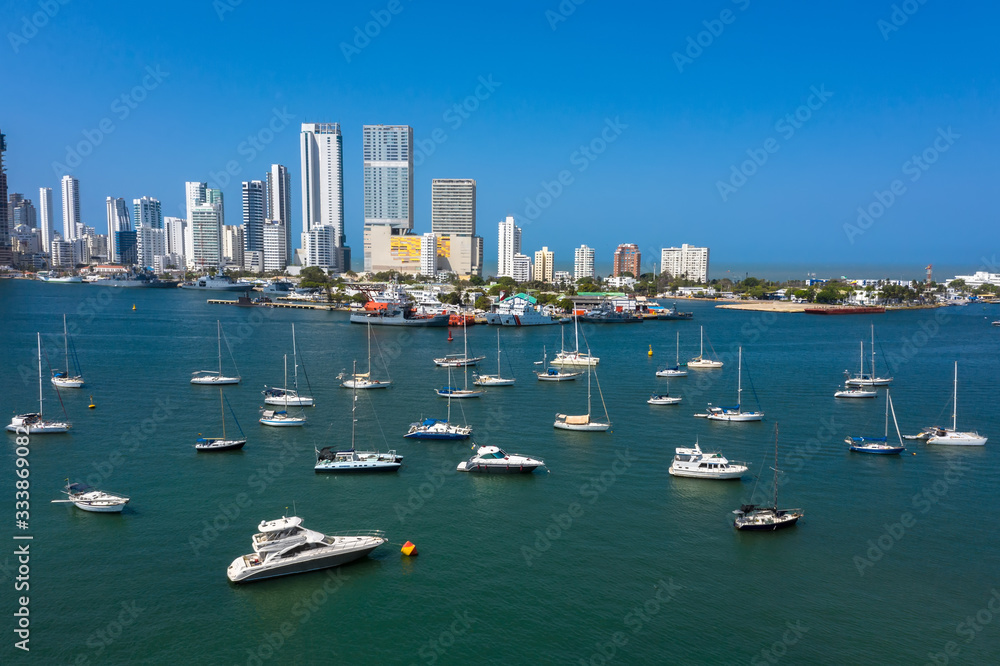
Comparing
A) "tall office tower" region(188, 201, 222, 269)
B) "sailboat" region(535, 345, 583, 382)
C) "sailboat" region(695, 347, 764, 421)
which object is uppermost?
"tall office tower" region(188, 201, 222, 269)

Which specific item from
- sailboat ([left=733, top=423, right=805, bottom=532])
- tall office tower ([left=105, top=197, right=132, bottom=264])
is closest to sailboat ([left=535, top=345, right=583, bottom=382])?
sailboat ([left=733, top=423, right=805, bottom=532])

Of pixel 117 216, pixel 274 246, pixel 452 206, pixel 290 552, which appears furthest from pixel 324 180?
pixel 290 552

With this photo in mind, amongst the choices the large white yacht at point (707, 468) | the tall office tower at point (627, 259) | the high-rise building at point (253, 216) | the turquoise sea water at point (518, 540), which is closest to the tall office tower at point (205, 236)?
the high-rise building at point (253, 216)

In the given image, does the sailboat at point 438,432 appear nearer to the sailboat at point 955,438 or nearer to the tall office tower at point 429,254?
the sailboat at point 955,438

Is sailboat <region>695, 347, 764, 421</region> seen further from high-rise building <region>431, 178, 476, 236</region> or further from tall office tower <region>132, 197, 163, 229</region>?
tall office tower <region>132, 197, 163, 229</region>

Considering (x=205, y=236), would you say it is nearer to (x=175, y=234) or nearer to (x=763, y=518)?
(x=175, y=234)

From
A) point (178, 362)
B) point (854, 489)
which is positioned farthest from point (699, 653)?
point (178, 362)
